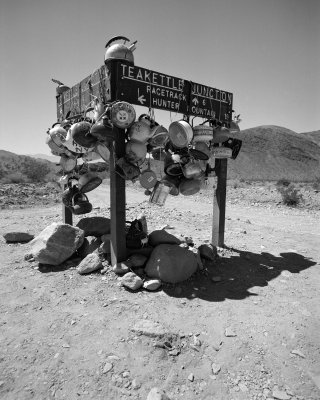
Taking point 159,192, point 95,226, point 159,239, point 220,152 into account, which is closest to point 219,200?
point 220,152

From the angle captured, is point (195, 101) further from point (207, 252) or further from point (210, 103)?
point (207, 252)

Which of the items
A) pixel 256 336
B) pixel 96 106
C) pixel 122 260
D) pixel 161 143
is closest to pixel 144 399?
pixel 256 336

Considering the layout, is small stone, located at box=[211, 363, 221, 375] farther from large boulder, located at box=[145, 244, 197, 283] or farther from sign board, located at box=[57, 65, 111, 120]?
sign board, located at box=[57, 65, 111, 120]

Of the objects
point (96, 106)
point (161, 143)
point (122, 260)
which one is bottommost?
point (122, 260)

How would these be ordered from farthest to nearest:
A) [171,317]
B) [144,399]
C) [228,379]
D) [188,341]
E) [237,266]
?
[237,266] < [171,317] < [188,341] < [228,379] < [144,399]

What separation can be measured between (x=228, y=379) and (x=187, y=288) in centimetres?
135

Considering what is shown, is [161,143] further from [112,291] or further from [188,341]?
[188,341]

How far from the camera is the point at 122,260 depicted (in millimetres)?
3738

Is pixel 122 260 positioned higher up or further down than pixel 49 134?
further down

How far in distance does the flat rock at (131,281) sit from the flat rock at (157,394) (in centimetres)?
136

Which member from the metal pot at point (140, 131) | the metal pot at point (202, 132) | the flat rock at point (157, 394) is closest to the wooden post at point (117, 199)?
the metal pot at point (140, 131)

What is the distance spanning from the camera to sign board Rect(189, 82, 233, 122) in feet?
14.0

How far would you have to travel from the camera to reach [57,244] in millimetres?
4059

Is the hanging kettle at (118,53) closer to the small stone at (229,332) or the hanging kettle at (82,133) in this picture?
the hanging kettle at (82,133)
